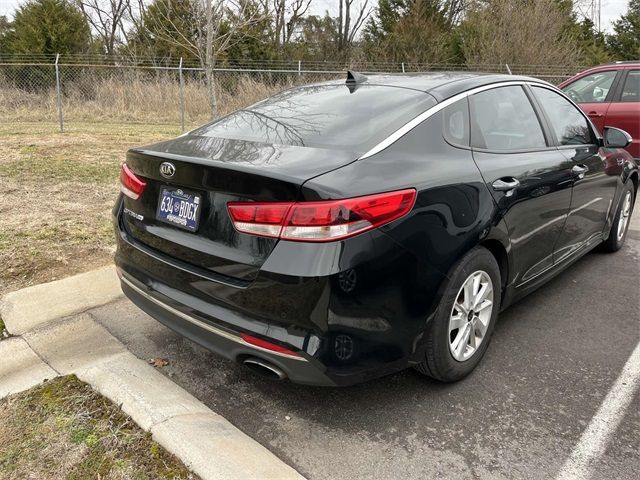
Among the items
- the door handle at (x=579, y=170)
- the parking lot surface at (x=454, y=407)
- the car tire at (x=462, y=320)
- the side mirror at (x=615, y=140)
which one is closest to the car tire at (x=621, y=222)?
the side mirror at (x=615, y=140)

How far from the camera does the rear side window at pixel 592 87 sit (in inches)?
291

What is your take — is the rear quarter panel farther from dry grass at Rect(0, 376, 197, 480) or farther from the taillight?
dry grass at Rect(0, 376, 197, 480)

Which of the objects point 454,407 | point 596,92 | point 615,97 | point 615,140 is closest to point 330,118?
point 454,407

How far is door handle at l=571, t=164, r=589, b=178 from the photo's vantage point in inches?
139

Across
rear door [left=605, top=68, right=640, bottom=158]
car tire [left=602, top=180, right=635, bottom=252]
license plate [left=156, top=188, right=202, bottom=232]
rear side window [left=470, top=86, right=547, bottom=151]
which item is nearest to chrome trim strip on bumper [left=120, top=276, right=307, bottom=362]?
license plate [left=156, top=188, right=202, bottom=232]

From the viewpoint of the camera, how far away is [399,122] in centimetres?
258

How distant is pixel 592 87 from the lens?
7574 mm

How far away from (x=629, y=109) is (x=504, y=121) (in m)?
5.03

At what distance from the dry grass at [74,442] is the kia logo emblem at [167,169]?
1.10 meters

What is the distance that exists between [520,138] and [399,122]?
104cm

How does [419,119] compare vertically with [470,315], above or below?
above

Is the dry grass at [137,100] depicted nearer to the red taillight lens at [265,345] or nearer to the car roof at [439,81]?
the car roof at [439,81]

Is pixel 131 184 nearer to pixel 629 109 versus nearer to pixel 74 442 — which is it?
pixel 74 442

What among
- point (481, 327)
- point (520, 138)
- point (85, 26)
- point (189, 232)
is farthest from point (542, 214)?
point (85, 26)
